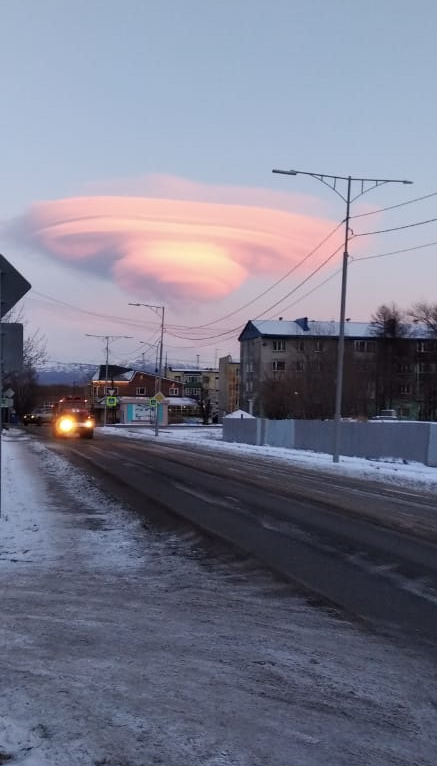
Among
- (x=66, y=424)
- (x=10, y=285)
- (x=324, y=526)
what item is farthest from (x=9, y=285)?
(x=66, y=424)

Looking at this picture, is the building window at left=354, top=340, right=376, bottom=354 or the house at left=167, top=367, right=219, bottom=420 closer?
the building window at left=354, top=340, right=376, bottom=354

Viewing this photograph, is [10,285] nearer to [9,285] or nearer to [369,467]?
[9,285]

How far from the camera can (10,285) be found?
11.8 meters

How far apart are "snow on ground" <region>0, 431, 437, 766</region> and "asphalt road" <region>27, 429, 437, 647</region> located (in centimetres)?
58

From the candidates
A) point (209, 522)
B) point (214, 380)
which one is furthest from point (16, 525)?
point (214, 380)

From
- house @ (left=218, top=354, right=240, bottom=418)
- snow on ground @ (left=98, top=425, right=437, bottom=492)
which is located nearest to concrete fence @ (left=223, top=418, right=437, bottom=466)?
snow on ground @ (left=98, top=425, right=437, bottom=492)

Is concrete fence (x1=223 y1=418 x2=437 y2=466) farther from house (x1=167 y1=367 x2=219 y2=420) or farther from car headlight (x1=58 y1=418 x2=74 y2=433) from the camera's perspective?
house (x1=167 y1=367 x2=219 y2=420)

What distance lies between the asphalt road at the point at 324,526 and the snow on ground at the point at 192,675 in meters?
0.58

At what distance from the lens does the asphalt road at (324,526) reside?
7.64 metres

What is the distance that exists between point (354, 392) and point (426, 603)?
6788cm

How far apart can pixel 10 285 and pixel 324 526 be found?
6.29 meters

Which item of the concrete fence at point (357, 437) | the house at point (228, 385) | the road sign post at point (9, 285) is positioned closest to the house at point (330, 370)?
the concrete fence at point (357, 437)

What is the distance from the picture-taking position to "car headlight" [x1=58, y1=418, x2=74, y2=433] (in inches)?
1815

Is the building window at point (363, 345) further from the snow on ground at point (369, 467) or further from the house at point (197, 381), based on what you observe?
the snow on ground at point (369, 467)
